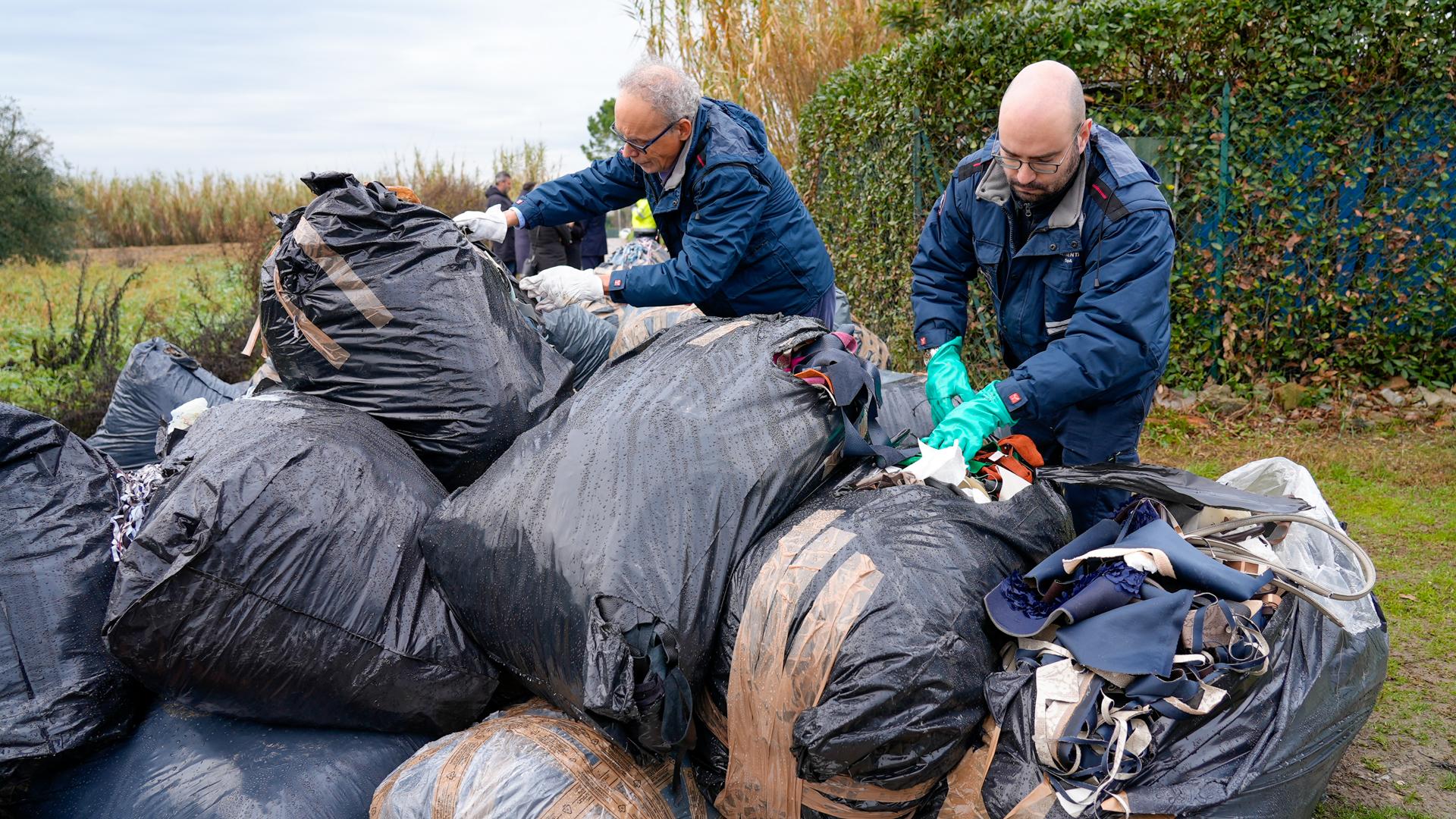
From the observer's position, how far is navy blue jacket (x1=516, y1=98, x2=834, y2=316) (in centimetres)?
259

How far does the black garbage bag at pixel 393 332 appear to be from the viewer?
6.93 ft

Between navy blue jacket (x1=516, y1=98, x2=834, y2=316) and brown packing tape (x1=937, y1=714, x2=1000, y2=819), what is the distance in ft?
4.67

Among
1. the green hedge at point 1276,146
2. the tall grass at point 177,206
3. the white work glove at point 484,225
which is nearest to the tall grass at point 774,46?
the green hedge at point 1276,146

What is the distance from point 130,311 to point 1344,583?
373 inches

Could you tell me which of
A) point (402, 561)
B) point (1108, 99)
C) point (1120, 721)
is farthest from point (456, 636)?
point (1108, 99)

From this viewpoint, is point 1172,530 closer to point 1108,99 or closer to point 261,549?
point 261,549

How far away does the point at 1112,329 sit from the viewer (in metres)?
2.15

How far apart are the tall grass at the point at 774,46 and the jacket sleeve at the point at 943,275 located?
19.2 ft

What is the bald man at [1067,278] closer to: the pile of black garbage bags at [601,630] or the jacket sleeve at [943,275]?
the jacket sleeve at [943,275]

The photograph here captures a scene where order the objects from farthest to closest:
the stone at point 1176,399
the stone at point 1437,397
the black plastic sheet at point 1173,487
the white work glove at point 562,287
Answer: the stone at point 1176,399 → the stone at point 1437,397 → the white work glove at point 562,287 → the black plastic sheet at point 1173,487

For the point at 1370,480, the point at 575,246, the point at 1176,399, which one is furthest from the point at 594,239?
the point at 1370,480

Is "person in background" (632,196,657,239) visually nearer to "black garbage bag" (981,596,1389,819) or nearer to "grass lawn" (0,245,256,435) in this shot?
"grass lawn" (0,245,256,435)

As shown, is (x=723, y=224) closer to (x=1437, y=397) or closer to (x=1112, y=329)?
(x=1112, y=329)

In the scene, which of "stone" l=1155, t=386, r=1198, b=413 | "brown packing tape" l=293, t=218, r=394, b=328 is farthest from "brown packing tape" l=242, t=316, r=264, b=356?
"stone" l=1155, t=386, r=1198, b=413
